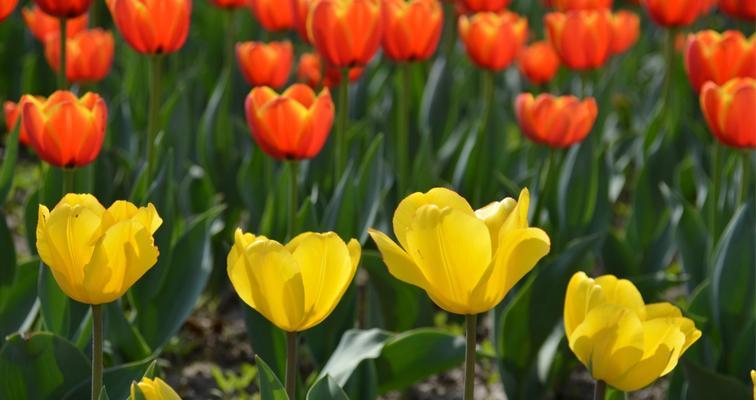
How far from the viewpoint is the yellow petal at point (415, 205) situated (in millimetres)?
1450

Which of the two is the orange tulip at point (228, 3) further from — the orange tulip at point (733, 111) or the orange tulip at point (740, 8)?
the orange tulip at point (733, 111)

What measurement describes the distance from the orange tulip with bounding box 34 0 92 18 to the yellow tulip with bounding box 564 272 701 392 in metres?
1.43

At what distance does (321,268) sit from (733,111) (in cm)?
127

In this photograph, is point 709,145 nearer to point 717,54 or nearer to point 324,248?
point 717,54

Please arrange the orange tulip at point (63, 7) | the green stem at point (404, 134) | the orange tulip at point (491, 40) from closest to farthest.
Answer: the orange tulip at point (63, 7) → the green stem at point (404, 134) → the orange tulip at point (491, 40)

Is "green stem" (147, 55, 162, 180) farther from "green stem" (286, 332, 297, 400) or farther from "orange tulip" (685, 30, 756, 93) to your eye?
"orange tulip" (685, 30, 756, 93)

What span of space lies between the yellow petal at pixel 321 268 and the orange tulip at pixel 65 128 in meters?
0.78

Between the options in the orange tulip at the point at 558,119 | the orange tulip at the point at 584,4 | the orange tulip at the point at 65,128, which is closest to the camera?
the orange tulip at the point at 65,128

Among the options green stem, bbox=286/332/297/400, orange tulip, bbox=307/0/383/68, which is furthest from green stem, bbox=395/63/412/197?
green stem, bbox=286/332/297/400

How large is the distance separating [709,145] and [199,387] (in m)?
1.89

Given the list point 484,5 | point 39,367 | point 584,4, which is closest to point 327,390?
point 39,367

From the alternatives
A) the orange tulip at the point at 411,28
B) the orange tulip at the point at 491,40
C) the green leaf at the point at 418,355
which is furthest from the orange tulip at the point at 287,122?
the orange tulip at the point at 491,40

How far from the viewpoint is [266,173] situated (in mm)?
2984

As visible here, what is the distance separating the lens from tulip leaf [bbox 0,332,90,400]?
185cm
